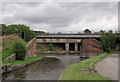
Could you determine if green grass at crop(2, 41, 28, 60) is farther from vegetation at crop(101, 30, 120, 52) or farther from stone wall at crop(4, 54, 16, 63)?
vegetation at crop(101, 30, 120, 52)

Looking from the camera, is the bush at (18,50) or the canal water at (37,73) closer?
the canal water at (37,73)

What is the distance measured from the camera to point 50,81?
51.2ft

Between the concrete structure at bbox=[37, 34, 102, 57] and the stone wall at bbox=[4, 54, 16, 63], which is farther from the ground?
the concrete structure at bbox=[37, 34, 102, 57]

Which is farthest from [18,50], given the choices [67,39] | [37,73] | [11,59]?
[67,39]

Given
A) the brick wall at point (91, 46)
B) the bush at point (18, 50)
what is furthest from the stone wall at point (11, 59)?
the brick wall at point (91, 46)

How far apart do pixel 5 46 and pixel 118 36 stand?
4152cm

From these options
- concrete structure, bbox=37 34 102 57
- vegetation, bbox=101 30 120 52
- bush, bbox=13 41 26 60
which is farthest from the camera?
concrete structure, bbox=37 34 102 57

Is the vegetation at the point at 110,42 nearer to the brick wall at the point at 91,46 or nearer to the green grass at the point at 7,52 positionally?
the brick wall at the point at 91,46

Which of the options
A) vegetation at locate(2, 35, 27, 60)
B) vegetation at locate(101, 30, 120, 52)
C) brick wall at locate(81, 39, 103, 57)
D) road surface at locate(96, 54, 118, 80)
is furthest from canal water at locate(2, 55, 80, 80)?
vegetation at locate(101, 30, 120, 52)

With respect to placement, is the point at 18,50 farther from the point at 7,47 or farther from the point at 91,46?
the point at 91,46

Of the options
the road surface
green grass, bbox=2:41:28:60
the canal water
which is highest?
green grass, bbox=2:41:28:60

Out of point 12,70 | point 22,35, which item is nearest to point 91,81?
point 12,70

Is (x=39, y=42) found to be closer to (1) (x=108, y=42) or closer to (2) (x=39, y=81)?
(1) (x=108, y=42)

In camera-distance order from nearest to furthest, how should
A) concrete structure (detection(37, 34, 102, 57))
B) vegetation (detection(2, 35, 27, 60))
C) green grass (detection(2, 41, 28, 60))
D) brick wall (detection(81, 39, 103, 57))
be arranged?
green grass (detection(2, 41, 28, 60)), vegetation (detection(2, 35, 27, 60)), brick wall (detection(81, 39, 103, 57)), concrete structure (detection(37, 34, 102, 57))
